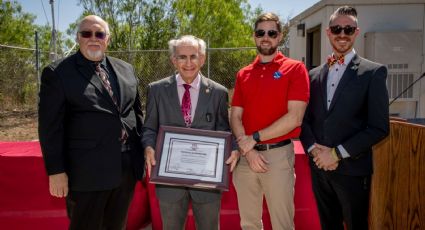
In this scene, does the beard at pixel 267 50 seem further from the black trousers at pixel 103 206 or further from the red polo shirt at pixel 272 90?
the black trousers at pixel 103 206

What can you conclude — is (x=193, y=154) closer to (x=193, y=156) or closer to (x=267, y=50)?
(x=193, y=156)

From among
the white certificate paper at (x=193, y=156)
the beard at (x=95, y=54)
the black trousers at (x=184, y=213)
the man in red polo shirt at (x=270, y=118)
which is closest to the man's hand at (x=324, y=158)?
the man in red polo shirt at (x=270, y=118)

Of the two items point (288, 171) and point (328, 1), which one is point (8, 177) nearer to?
point (288, 171)

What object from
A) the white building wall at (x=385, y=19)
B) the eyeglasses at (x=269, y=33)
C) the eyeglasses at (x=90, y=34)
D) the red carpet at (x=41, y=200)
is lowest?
the red carpet at (x=41, y=200)

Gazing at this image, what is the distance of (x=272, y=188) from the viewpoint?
3119 mm

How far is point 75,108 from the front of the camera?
269cm

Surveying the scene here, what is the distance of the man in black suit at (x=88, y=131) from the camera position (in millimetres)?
2627

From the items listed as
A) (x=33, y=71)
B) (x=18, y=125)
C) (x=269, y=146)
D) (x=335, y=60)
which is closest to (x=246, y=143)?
(x=269, y=146)

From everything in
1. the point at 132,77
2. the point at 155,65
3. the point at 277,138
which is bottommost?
the point at 277,138

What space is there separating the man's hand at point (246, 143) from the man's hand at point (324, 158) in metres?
0.47

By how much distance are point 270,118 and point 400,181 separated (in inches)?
41.2

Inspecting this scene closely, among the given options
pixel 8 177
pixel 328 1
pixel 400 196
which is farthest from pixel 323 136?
pixel 328 1

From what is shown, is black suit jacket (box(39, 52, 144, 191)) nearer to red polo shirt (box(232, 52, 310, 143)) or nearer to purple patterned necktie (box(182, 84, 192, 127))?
purple patterned necktie (box(182, 84, 192, 127))

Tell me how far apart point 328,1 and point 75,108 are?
5.53 m
